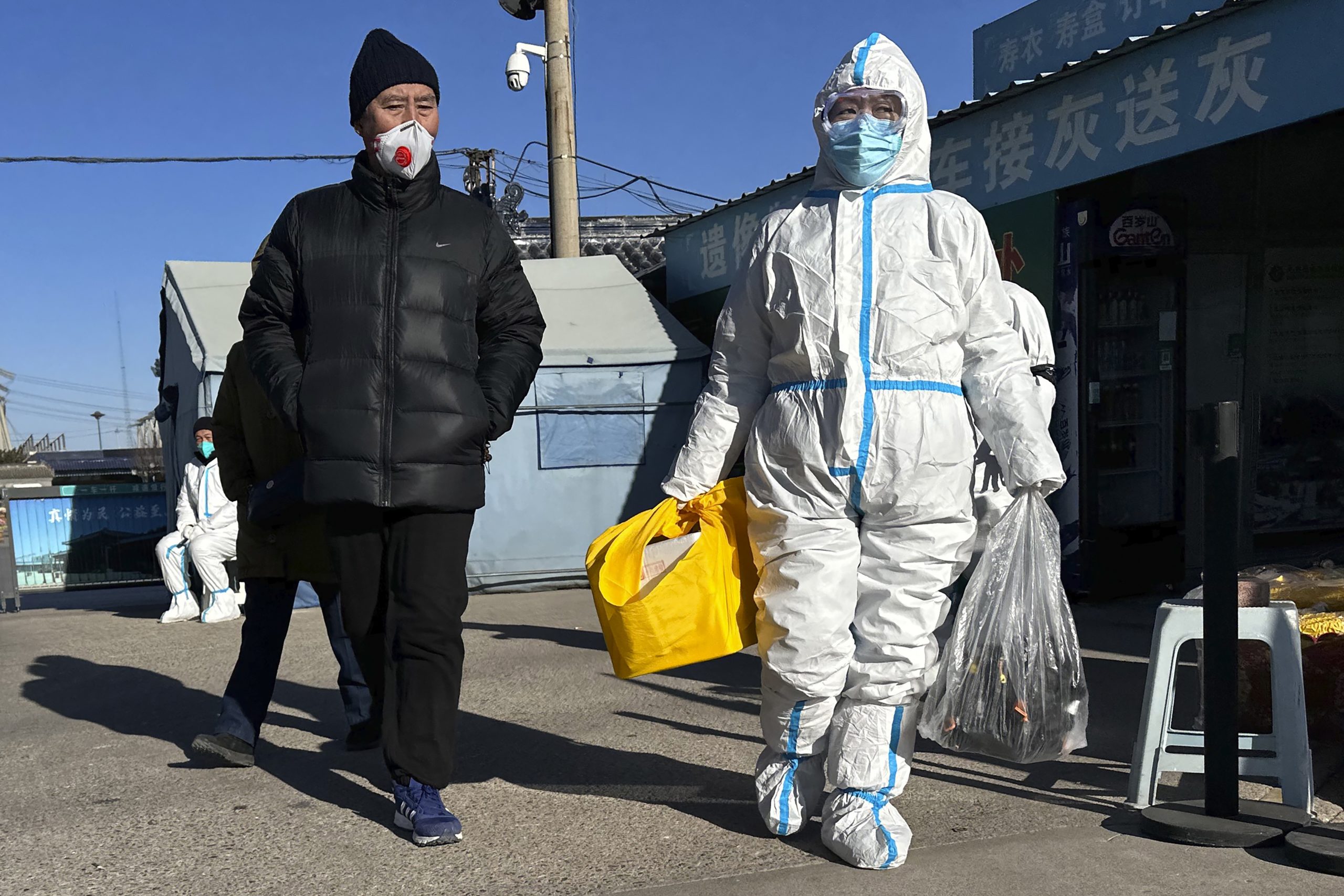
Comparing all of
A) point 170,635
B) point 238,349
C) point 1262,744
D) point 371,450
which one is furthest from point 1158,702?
point 170,635

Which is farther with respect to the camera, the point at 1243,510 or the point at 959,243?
the point at 1243,510

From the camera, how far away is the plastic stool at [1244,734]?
3414mm

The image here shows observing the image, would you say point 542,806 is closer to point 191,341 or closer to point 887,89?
point 887,89

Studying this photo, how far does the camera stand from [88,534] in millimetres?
11797

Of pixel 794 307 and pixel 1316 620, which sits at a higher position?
pixel 794 307

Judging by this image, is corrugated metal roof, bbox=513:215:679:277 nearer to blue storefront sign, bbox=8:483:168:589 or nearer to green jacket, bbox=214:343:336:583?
blue storefront sign, bbox=8:483:168:589

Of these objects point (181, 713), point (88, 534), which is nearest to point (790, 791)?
point (181, 713)

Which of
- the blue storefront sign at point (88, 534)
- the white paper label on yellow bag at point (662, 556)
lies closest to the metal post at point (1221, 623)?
the white paper label on yellow bag at point (662, 556)

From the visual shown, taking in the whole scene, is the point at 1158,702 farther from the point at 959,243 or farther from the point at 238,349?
the point at 238,349

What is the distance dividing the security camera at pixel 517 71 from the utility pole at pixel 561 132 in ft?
2.57

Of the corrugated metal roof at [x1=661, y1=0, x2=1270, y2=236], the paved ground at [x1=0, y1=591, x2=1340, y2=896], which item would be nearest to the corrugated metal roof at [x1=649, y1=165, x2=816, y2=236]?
the corrugated metal roof at [x1=661, y1=0, x2=1270, y2=236]

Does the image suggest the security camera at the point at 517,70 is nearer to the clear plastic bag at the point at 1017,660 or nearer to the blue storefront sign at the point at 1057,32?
the blue storefront sign at the point at 1057,32

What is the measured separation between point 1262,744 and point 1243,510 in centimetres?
562

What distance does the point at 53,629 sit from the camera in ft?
27.6
